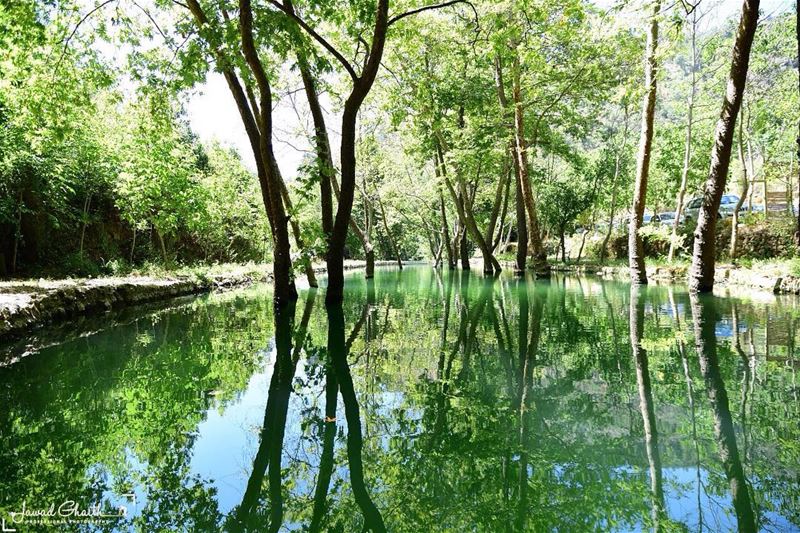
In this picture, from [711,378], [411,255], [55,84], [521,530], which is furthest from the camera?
[411,255]

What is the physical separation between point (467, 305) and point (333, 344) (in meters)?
5.08

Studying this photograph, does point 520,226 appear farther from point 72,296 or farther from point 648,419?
point 648,419

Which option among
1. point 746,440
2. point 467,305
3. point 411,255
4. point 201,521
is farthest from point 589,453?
point 411,255

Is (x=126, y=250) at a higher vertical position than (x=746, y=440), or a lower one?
higher

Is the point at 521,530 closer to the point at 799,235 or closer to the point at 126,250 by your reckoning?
the point at 799,235

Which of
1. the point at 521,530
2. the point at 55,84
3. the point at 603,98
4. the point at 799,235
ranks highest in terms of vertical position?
the point at 603,98

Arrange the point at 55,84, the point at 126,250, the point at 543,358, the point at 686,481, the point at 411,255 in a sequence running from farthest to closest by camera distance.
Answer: the point at 411,255 → the point at 126,250 → the point at 55,84 → the point at 543,358 → the point at 686,481

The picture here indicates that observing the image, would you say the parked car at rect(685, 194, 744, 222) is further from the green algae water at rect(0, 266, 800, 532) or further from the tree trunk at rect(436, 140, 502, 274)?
the green algae water at rect(0, 266, 800, 532)

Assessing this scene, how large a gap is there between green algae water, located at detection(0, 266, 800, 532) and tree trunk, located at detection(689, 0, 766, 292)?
150 inches

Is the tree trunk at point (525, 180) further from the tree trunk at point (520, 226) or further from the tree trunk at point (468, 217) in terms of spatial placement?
the tree trunk at point (468, 217)

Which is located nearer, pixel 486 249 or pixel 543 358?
pixel 543 358

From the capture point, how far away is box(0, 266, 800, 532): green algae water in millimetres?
2488

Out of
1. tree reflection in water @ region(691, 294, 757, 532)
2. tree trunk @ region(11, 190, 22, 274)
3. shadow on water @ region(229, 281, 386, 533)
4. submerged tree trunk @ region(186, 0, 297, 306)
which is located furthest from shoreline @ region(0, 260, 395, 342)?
tree reflection in water @ region(691, 294, 757, 532)

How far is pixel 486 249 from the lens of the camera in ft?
76.3
